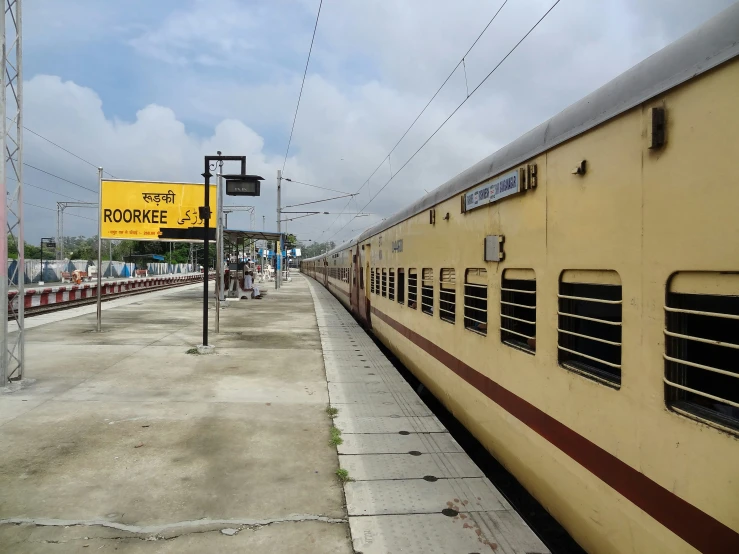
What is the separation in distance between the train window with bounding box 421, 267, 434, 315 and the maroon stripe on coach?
2.30 meters

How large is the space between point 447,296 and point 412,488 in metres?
2.30

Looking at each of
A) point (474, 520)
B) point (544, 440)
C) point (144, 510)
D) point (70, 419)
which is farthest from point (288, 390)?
point (544, 440)

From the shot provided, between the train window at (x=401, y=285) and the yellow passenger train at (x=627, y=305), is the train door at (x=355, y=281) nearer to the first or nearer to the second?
the train window at (x=401, y=285)

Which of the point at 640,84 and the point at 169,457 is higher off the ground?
the point at 640,84

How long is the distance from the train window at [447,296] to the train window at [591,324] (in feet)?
7.41

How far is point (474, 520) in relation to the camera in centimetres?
371

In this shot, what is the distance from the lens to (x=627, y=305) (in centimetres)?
260

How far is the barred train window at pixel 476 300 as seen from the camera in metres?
4.69

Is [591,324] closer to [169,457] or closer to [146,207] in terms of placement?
[169,457]

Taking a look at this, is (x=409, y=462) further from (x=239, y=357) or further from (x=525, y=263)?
(x=239, y=357)

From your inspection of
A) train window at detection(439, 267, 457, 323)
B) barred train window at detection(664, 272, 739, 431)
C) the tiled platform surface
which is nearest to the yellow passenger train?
barred train window at detection(664, 272, 739, 431)

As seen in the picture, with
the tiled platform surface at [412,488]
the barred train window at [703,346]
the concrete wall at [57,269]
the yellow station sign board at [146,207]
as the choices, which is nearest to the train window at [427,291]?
the tiled platform surface at [412,488]

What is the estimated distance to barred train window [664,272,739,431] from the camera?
207 centimetres

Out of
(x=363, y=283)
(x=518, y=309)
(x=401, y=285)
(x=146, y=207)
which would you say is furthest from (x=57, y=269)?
(x=518, y=309)
